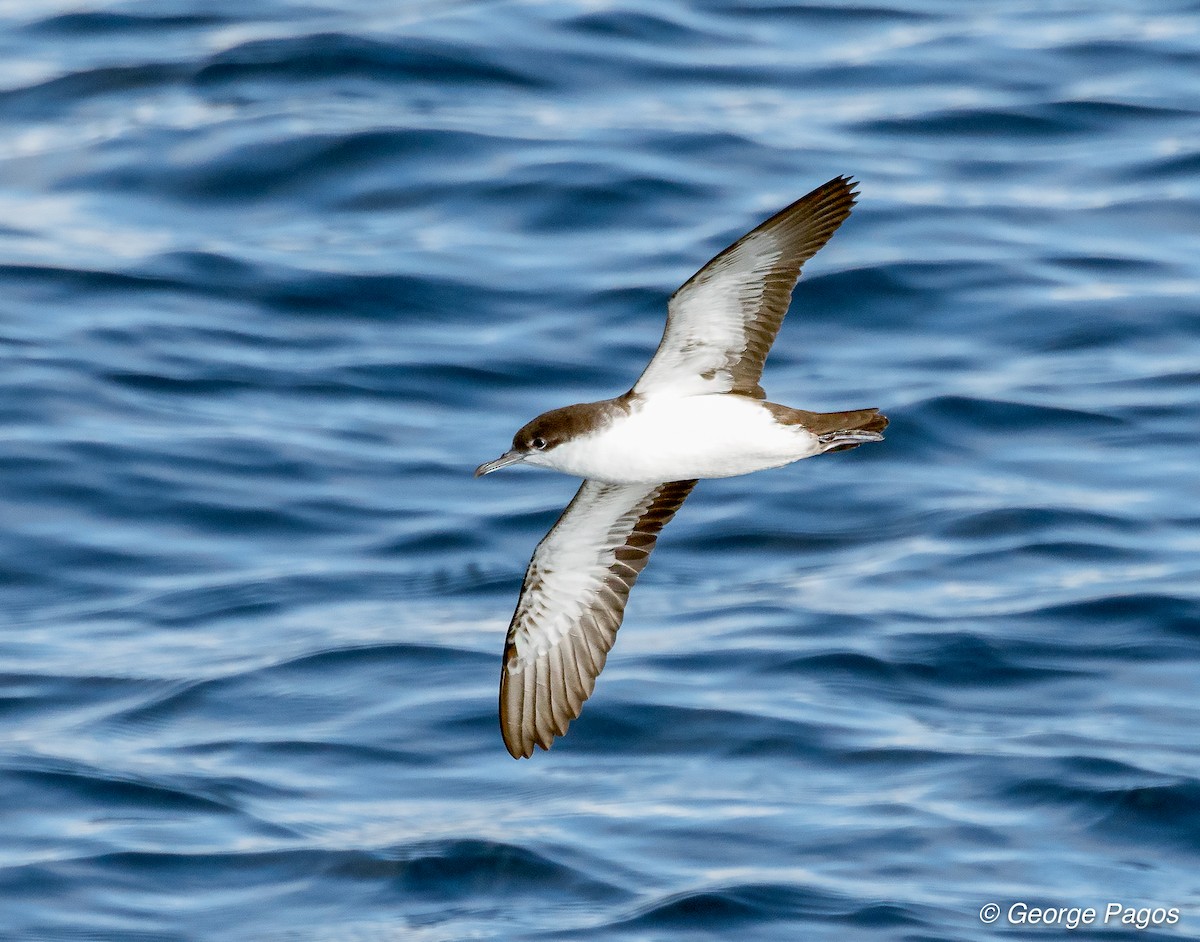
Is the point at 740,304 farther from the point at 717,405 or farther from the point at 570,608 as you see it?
the point at 570,608

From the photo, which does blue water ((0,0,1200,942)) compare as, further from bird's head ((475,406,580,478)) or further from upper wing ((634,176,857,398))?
upper wing ((634,176,857,398))

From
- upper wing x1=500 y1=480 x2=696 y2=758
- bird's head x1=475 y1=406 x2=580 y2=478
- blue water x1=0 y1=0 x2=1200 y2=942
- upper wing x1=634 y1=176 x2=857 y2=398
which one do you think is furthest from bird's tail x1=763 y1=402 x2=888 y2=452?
blue water x1=0 y1=0 x2=1200 y2=942

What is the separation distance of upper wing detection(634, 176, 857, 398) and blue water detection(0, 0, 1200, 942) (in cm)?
340

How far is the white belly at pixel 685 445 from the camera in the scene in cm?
859

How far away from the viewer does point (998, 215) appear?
18.2 metres

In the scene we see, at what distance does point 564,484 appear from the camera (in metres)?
14.9

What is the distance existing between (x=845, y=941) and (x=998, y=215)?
879cm

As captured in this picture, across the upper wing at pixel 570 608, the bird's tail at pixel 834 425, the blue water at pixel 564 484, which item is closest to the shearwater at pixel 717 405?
the bird's tail at pixel 834 425

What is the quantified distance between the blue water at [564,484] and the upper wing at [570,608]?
166cm

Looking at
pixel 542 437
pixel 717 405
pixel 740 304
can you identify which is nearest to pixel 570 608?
pixel 542 437

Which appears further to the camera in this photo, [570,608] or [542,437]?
[570,608]

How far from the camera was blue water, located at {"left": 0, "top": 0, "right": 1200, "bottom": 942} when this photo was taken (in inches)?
460

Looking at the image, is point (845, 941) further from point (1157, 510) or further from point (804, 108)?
point (804, 108)

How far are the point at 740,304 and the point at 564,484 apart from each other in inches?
245
